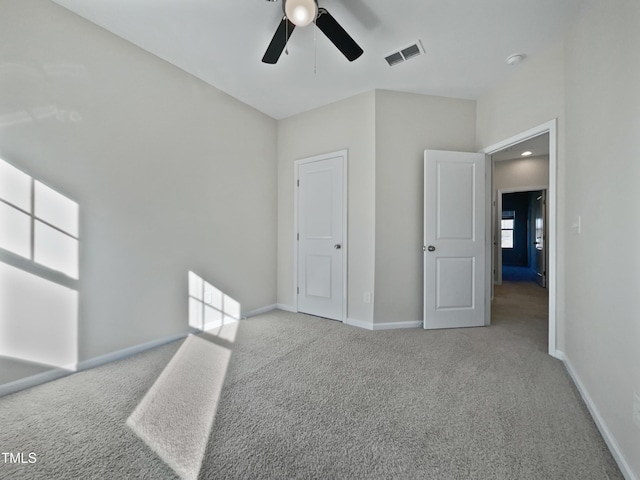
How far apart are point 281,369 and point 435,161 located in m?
2.67

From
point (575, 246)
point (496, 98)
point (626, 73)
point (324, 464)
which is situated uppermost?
point (496, 98)

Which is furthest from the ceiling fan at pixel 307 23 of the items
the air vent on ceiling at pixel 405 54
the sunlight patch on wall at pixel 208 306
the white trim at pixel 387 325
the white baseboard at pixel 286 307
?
the white baseboard at pixel 286 307

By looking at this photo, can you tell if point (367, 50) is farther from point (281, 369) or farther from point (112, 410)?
point (112, 410)

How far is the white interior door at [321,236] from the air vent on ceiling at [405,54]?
3.62 ft

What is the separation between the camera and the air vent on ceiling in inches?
93.3

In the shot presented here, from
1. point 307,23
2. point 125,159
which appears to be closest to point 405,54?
point 307,23

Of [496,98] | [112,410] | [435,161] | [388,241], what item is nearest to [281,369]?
[112,410]

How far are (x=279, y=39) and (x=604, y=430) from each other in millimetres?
3012

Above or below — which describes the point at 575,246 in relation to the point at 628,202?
below

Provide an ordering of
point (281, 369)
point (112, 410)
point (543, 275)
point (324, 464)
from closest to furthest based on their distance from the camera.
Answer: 1. point (324, 464)
2. point (112, 410)
3. point (281, 369)
4. point (543, 275)

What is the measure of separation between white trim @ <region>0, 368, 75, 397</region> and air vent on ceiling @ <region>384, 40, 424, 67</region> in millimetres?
3754

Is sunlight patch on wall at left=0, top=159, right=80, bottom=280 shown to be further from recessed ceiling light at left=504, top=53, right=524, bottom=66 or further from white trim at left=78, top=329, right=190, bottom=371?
recessed ceiling light at left=504, top=53, right=524, bottom=66

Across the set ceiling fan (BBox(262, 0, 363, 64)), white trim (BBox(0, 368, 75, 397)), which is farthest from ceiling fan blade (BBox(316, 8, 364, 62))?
white trim (BBox(0, 368, 75, 397))

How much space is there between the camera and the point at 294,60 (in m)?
2.56
